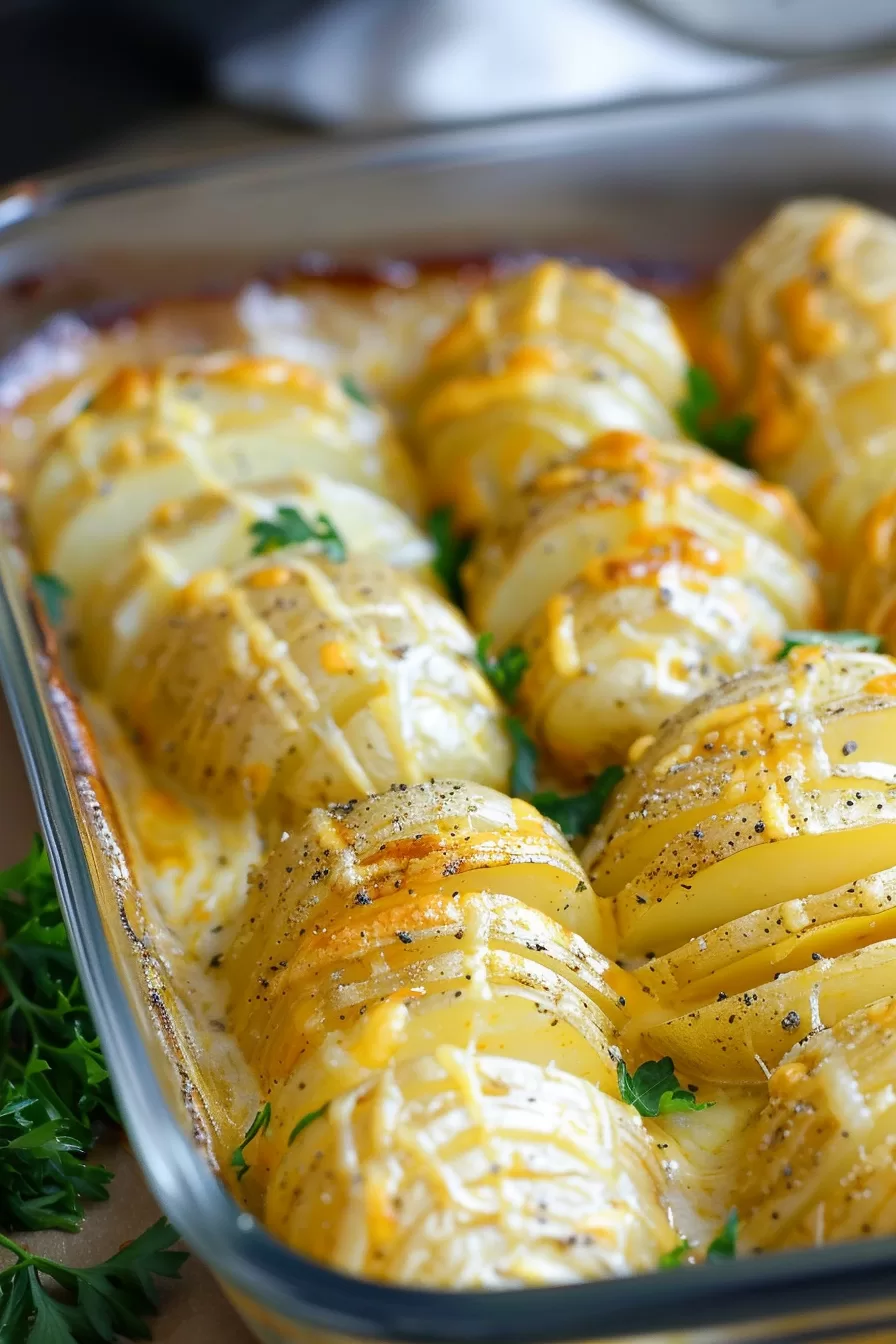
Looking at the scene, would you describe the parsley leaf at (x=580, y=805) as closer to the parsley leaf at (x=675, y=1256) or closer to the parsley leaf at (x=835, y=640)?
the parsley leaf at (x=835, y=640)

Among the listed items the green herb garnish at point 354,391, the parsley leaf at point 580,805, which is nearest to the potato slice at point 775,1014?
the parsley leaf at point 580,805

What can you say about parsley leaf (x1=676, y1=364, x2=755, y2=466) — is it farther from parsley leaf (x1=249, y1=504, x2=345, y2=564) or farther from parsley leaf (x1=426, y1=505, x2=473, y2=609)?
parsley leaf (x1=249, y1=504, x2=345, y2=564)

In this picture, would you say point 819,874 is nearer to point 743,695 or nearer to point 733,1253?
point 743,695

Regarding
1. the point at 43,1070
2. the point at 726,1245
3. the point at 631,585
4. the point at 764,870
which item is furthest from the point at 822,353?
the point at 43,1070

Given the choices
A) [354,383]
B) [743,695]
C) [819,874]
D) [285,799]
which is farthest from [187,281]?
[819,874]

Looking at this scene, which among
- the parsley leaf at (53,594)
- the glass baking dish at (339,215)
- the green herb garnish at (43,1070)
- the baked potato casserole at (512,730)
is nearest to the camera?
the baked potato casserole at (512,730)

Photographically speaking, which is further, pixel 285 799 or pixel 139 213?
pixel 139 213

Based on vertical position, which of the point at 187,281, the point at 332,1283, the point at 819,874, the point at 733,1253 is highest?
the point at 187,281
